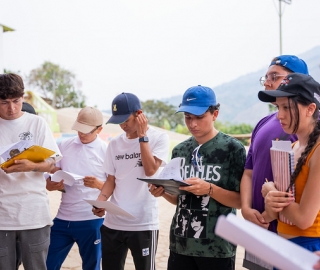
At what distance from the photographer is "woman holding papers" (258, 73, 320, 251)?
1803 millimetres

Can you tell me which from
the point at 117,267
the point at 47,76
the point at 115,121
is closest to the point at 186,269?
the point at 117,267

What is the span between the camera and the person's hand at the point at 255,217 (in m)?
2.13

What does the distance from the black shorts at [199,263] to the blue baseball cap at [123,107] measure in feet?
3.16

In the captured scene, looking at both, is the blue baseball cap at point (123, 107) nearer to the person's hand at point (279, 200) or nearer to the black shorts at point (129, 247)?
the black shorts at point (129, 247)

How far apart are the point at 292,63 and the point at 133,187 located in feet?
4.34

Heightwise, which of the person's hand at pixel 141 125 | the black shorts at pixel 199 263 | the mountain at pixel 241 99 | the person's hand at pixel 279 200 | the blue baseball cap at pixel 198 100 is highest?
the blue baseball cap at pixel 198 100

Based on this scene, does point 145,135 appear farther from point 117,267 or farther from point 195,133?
point 117,267

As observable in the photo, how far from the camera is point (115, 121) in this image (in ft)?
9.74

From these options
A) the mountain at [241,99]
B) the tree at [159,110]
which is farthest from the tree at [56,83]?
the mountain at [241,99]

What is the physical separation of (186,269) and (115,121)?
1.05 m

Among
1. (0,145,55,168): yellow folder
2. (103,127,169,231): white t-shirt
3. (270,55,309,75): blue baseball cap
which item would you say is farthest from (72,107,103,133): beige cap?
(270,55,309,75): blue baseball cap

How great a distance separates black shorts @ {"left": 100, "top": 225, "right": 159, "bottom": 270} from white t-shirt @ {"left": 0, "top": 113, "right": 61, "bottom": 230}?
0.42 m

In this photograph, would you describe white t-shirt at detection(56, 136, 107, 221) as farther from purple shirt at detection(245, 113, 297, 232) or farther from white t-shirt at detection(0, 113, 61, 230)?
purple shirt at detection(245, 113, 297, 232)

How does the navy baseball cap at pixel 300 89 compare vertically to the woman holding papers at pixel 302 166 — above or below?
above
